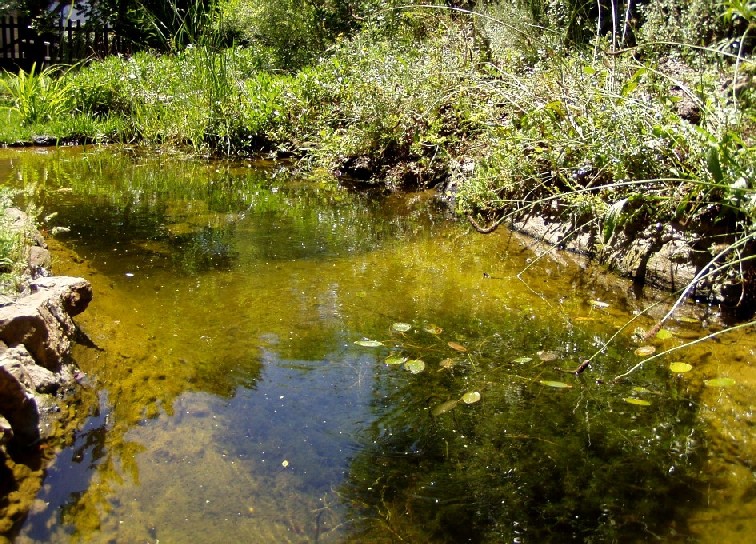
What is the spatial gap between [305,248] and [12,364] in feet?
7.89

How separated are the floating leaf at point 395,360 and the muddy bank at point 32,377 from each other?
1.26m

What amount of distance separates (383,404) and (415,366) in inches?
12.8

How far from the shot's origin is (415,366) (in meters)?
3.01

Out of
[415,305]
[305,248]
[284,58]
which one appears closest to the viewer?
[415,305]

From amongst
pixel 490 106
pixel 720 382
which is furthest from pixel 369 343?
pixel 490 106

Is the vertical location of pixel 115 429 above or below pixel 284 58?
below

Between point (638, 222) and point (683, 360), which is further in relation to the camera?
point (638, 222)

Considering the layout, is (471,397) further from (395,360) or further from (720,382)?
(720,382)

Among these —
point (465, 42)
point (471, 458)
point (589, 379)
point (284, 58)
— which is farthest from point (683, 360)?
point (284, 58)

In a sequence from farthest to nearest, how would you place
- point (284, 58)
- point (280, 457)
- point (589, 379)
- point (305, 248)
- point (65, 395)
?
point (284, 58) < point (305, 248) < point (589, 379) < point (65, 395) < point (280, 457)

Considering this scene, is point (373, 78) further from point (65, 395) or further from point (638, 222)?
point (65, 395)

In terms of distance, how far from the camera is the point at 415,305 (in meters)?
3.77

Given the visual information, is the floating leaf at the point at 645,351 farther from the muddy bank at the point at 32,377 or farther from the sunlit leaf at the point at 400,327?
the muddy bank at the point at 32,377

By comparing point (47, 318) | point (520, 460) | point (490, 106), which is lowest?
point (520, 460)
